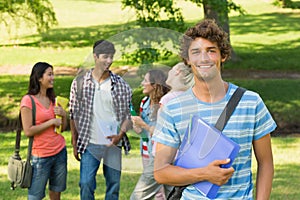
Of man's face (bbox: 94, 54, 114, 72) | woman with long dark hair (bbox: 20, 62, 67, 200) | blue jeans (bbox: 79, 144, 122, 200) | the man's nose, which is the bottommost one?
blue jeans (bbox: 79, 144, 122, 200)

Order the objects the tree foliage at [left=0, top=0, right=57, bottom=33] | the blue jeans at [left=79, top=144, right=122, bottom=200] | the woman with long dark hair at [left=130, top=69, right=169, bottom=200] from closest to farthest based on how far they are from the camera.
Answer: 1. the woman with long dark hair at [left=130, top=69, right=169, bottom=200]
2. the blue jeans at [left=79, top=144, right=122, bottom=200]
3. the tree foliage at [left=0, top=0, right=57, bottom=33]

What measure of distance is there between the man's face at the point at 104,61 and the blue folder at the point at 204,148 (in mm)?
631

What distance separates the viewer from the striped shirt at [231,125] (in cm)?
364

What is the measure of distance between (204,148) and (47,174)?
11.6 ft

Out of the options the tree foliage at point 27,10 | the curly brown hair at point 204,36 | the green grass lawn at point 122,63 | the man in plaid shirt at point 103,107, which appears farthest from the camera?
the tree foliage at point 27,10

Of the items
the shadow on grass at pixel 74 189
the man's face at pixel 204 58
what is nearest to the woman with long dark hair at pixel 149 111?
the man's face at pixel 204 58

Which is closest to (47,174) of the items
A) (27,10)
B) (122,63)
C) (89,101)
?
(89,101)

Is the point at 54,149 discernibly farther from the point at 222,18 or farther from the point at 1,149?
the point at 222,18

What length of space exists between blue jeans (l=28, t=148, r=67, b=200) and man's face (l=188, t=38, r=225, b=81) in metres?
3.44

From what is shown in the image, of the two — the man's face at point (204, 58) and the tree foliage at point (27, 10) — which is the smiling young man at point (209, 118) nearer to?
the man's face at point (204, 58)

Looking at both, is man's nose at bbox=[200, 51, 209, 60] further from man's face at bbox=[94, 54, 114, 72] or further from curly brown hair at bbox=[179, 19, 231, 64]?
man's face at bbox=[94, 54, 114, 72]

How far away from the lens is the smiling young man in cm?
362

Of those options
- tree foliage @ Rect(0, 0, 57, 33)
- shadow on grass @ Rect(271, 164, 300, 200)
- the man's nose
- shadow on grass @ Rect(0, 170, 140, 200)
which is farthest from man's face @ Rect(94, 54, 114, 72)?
tree foliage @ Rect(0, 0, 57, 33)

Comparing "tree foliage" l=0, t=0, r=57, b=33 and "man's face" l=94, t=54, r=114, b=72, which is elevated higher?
"man's face" l=94, t=54, r=114, b=72
